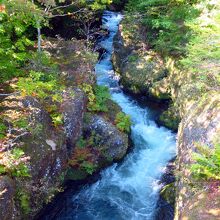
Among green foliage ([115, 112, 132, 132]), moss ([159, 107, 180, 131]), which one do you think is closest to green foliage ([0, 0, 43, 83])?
green foliage ([115, 112, 132, 132])

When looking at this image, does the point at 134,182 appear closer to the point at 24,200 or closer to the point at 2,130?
the point at 24,200

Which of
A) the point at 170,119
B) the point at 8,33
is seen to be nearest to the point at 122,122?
the point at 170,119

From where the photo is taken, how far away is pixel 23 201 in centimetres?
965

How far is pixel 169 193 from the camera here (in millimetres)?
12289

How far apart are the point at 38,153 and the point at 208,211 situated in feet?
17.4

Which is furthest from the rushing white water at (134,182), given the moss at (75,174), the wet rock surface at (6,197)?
the wet rock surface at (6,197)

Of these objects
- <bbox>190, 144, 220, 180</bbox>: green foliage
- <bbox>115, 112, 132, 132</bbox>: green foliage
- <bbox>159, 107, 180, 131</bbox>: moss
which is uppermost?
<bbox>190, 144, 220, 180</bbox>: green foliage

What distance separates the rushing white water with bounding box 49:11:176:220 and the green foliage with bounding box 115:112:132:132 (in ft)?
2.96

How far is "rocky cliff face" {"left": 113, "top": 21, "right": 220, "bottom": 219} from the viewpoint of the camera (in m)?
8.47

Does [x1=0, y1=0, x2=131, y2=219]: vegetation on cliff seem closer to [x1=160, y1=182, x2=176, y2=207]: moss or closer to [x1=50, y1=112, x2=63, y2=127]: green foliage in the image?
[x1=50, y1=112, x2=63, y2=127]: green foliage

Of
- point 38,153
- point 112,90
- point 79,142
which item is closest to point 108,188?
point 79,142

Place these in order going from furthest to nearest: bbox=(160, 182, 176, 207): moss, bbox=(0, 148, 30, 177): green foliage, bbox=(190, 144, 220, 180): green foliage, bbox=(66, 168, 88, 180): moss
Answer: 1. bbox=(66, 168, 88, 180): moss
2. bbox=(160, 182, 176, 207): moss
3. bbox=(0, 148, 30, 177): green foliage
4. bbox=(190, 144, 220, 180): green foliage

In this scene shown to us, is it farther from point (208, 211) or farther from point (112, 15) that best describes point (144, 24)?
point (208, 211)

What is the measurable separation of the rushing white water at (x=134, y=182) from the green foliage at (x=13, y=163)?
2901 mm
